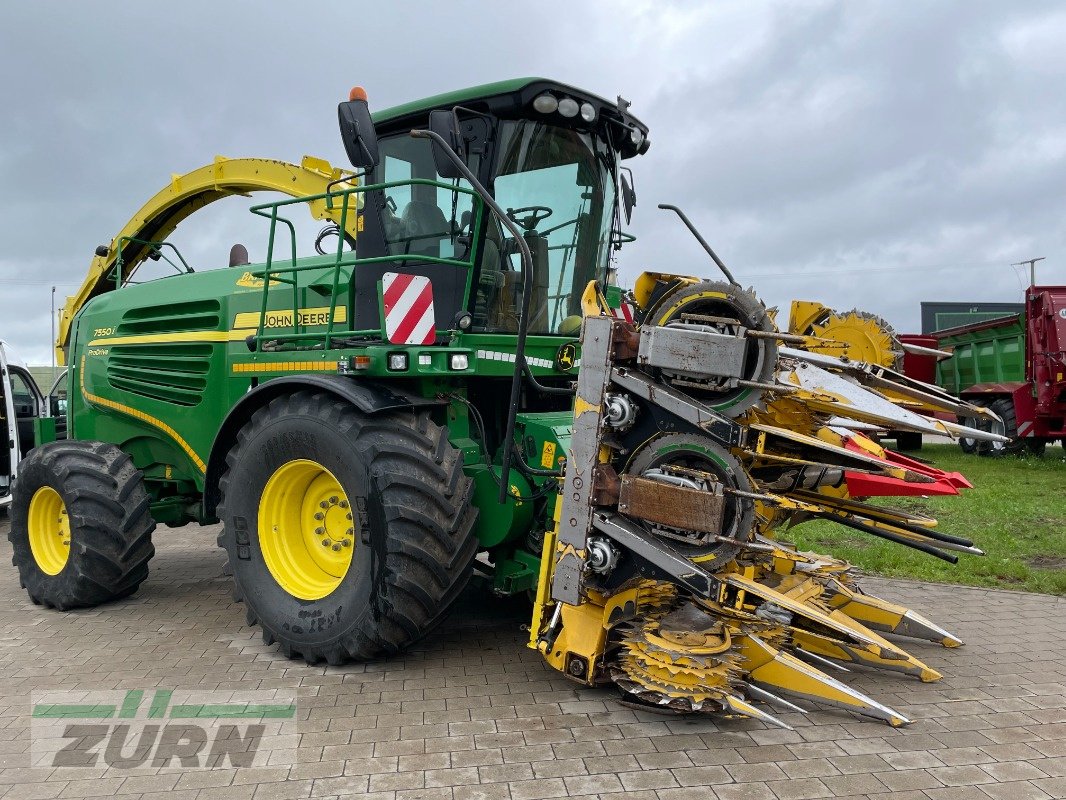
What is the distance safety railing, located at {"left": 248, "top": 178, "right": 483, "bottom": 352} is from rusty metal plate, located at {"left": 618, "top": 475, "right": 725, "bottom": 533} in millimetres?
1545

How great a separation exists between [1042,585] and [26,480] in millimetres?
7325

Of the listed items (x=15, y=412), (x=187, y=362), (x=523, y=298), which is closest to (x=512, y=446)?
(x=523, y=298)

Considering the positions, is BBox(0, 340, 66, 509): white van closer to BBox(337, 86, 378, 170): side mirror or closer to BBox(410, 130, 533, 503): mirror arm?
BBox(337, 86, 378, 170): side mirror

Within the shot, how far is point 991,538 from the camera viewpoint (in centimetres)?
740

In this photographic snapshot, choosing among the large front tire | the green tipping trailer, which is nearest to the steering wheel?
the large front tire

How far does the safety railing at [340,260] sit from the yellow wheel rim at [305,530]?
0.78 meters

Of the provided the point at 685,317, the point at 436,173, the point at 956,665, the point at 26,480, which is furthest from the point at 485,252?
the point at 26,480

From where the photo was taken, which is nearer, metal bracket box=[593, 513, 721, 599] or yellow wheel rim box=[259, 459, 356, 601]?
metal bracket box=[593, 513, 721, 599]

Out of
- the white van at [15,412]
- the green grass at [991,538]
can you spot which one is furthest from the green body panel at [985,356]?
the white van at [15,412]

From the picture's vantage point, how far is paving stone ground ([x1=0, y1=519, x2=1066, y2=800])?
3.02 metres

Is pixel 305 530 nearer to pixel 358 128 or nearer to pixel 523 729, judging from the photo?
pixel 523 729

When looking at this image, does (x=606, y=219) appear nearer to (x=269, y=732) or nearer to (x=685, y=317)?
(x=685, y=317)

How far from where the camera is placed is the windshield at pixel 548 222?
14.9ft

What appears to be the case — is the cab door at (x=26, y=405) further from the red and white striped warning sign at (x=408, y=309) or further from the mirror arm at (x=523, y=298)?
the mirror arm at (x=523, y=298)
